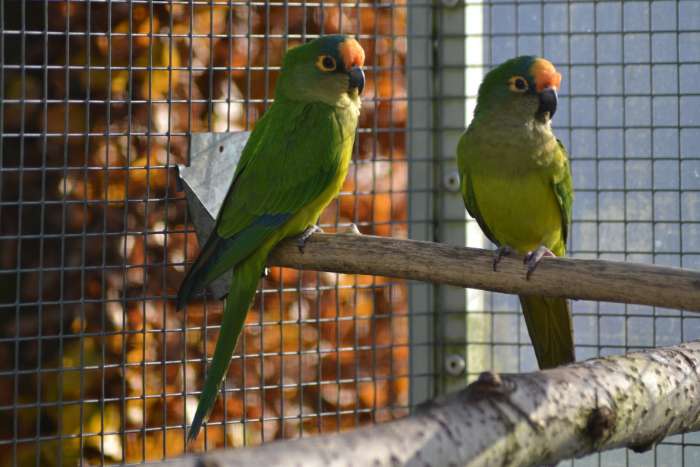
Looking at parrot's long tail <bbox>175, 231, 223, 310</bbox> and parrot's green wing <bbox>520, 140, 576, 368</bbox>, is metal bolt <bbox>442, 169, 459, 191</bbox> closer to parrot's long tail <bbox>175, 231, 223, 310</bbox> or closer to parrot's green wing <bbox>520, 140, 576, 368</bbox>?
parrot's green wing <bbox>520, 140, 576, 368</bbox>

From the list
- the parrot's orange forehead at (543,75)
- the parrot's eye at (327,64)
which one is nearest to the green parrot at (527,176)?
the parrot's orange forehead at (543,75)

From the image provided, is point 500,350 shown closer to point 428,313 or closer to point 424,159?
point 428,313

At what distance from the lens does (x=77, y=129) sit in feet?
7.50

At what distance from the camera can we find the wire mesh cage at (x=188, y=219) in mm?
2260

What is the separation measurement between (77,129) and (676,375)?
4.96ft

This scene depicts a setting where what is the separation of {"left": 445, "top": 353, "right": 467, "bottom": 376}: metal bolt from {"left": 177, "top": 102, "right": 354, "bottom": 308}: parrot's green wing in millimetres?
685

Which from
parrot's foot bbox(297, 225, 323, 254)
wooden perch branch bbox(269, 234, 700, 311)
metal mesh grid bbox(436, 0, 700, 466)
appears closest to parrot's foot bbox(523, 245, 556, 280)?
wooden perch branch bbox(269, 234, 700, 311)

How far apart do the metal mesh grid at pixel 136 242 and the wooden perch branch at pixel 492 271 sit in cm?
A: 49

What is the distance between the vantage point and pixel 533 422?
41.0 inches

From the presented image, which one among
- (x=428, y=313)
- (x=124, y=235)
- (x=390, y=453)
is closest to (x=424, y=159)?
(x=428, y=313)

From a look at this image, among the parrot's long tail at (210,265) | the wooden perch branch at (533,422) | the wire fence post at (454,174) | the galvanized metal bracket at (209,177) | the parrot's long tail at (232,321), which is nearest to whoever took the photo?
the wooden perch branch at (533,422)

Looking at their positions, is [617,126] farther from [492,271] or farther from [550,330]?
[492,271]

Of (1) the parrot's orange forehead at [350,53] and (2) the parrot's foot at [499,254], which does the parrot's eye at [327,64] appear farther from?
(2) the parrot's foot at [499,254]

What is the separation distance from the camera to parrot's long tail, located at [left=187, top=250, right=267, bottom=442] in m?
1.83
